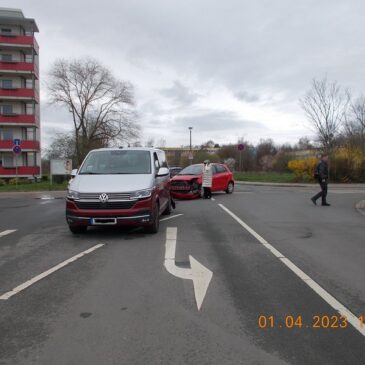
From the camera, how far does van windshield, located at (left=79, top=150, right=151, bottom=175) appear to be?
9.85 m

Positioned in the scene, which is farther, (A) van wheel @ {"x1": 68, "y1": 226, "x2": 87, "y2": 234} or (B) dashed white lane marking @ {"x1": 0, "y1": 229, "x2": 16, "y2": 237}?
(B) dashed white lane marking @ {"x1": 0, "y1": 229, "x2": 16, "y2": 237}

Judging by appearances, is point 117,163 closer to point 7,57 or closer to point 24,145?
point 24,145

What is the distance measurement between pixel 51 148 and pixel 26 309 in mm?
59049

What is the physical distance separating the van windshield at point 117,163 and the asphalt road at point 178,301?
1449 mm

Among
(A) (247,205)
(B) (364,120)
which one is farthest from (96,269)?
(B) (364,120)

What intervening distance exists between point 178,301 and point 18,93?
48459 mm

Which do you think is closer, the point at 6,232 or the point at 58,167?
the point at 6,232

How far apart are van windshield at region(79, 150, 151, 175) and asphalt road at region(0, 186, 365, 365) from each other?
145cm

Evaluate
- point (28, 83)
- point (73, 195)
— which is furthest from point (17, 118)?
point (73, 195)

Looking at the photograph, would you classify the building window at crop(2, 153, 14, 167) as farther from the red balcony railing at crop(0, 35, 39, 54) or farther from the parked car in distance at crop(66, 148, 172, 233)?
the parked car in distance at crop(66, 148, 172, 233)

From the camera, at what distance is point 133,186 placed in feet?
29.3

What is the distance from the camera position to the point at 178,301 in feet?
16.1

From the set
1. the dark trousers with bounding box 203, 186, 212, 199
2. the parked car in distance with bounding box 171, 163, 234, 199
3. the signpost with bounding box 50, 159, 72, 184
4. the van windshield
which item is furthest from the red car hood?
the signpost with bounding box 50, 159, 72, 184

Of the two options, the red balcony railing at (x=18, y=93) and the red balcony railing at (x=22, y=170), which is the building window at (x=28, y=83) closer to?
the red balcony railing at (x=18, y=93)
